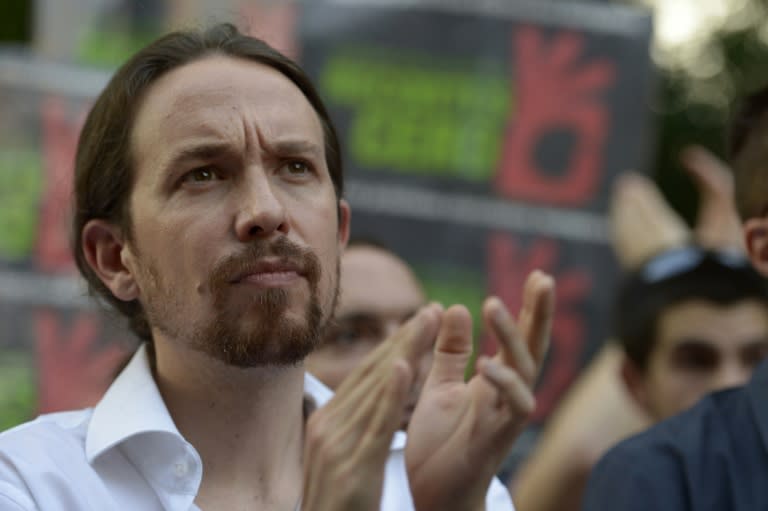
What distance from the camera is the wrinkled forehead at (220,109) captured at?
230 centimetres

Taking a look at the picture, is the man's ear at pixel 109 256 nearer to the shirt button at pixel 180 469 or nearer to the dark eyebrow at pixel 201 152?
the dark eyebrow at pixel 201 152

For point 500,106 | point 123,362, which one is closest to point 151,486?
point 123,362

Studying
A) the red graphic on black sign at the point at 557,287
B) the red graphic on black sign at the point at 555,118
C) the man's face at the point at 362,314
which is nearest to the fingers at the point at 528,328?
the man's face at the point at 362,314

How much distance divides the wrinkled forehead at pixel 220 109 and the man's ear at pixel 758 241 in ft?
3.48

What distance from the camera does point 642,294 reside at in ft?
12.8

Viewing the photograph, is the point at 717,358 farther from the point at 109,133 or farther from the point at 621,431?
the point at 109,133

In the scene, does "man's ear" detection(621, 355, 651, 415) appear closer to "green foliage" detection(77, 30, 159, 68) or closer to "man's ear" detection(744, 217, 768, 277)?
"man's ear" detection(744, 217, 768, 277)

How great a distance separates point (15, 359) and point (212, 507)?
8.76 ft

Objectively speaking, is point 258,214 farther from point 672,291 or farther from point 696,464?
point 672,291

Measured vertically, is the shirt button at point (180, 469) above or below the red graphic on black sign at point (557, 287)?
above

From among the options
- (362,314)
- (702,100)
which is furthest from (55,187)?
(702,100)

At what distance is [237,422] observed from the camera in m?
2.29

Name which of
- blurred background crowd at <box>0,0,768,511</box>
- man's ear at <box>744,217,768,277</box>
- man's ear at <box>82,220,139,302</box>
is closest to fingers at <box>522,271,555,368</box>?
man's ear at <box>82,220,139,302</box>

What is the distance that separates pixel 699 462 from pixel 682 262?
156cm
